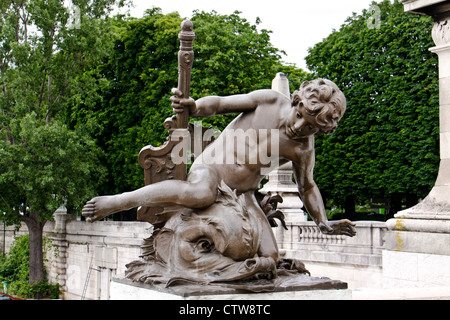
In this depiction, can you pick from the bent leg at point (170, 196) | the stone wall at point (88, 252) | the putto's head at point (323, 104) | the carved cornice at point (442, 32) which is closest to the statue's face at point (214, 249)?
the bent leg at point (170, 196)

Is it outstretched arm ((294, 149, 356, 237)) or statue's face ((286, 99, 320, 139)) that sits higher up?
statue's face ((286, 99, 320, 139))

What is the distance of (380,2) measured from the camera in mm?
30891

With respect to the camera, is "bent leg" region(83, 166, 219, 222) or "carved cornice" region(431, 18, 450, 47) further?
"carved cornice" region(431, 18, 450, 47)

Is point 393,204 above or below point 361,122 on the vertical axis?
below

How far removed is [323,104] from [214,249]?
4.47 feet

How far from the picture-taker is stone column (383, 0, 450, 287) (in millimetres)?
8500

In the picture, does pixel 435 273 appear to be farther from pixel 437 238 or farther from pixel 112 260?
pixel 112 260

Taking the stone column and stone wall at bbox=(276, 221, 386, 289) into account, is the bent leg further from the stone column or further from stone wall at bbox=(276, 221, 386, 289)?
stone wall at bbox=(276, 221, 386, 289)

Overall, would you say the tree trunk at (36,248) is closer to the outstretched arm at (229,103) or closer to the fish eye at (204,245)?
the outstretched arm at (229,103)

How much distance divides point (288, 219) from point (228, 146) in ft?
41.1

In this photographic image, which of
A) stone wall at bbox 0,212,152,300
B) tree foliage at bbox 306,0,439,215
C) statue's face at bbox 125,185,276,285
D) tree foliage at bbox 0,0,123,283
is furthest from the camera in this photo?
tree foliage at bbox 306,0,439,215

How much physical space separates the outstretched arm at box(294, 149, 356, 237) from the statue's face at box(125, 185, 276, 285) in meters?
0.62

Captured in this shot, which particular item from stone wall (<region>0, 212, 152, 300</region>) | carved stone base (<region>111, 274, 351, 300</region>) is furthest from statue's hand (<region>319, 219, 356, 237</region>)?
stone wall (<region>0, 212, 152, 300</region>)
